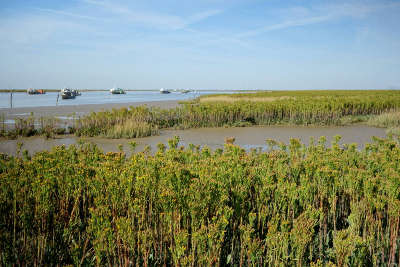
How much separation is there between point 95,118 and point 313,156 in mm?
13336

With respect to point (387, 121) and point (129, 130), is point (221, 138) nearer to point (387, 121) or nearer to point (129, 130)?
point (129, 130)

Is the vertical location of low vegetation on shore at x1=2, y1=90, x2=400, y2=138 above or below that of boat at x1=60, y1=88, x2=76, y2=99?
below

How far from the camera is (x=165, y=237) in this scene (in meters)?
3.46

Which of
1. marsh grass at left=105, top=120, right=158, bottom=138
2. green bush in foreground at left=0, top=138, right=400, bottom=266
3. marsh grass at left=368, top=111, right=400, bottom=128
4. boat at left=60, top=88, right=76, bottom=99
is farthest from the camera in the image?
boat at left=60, top=88, right=76, bottom=99

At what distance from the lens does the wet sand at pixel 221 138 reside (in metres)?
13.6

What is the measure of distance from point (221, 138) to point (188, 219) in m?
12.4

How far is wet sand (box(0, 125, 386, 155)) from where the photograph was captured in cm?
1359

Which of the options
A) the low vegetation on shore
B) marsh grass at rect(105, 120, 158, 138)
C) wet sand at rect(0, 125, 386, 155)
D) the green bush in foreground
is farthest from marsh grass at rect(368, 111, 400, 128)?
the green bush in foreground

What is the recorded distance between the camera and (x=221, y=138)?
634 inches

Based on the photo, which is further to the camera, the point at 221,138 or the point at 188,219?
the point at 221,138

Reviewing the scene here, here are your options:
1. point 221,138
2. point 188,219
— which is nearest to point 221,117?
point 221,138

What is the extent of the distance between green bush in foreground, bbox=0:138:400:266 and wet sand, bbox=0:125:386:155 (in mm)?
7874

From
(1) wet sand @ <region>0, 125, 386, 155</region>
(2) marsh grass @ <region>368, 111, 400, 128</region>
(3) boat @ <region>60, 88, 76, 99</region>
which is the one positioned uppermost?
(3) boat @ <region>60, 88, 76, 99</region>

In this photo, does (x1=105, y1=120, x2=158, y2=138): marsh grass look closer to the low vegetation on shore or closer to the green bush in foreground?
the low vegetation on shore
